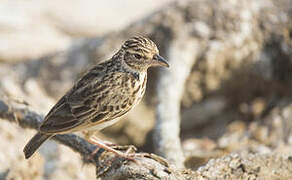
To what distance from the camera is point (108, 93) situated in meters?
6.00

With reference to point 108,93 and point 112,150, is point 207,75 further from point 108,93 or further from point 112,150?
point 112,150

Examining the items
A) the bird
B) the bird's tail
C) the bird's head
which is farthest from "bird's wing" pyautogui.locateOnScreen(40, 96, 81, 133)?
the bird's head

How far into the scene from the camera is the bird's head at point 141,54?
19.5 feet

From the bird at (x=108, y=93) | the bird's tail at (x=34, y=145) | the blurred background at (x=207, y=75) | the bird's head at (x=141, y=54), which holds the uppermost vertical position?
the blurred background at (x=207, y=75)

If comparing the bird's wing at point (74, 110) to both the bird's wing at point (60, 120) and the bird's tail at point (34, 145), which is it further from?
the bird's tail at point (34, 145)

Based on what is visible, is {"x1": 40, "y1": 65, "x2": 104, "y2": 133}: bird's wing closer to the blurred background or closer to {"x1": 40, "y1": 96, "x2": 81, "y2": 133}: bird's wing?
{"x1": 40, "y1": 96, "x2": 81, "y2": 133}: bird's wing

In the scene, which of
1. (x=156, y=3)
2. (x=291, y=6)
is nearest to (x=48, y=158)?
(x=291, y=6)

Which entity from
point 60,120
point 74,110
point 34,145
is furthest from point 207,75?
point 34,145

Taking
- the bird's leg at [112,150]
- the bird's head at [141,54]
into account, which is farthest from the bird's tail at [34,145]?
the bird's head at [141,54]

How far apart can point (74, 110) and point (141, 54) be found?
0.97 m

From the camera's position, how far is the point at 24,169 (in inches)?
297

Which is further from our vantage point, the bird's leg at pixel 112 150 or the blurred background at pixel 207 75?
the blurred background at pixel 207 75

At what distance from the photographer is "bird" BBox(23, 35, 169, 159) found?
19.4ft

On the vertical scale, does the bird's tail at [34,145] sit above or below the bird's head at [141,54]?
below
